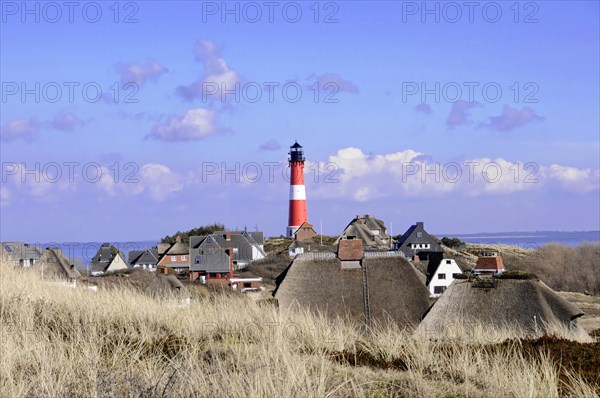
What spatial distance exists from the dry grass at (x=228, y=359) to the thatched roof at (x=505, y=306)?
11.7 m

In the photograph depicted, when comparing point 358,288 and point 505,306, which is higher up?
point 358,288

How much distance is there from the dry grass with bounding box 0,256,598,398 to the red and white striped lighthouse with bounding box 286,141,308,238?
67936 millimetres

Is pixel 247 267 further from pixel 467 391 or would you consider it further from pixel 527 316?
pixel 467 391

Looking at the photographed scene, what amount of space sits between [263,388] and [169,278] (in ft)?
101

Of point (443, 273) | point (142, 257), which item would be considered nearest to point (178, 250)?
point (142, 257)

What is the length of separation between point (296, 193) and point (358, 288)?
57.1 meters

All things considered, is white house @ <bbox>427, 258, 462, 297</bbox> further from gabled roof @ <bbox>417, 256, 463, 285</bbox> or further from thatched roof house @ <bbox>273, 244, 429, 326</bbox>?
thatched roof house @ <bbox>273, 244, 429, 326</bbox>

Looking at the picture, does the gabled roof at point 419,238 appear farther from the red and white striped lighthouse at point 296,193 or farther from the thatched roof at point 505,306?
the thatched roof at point 505,306

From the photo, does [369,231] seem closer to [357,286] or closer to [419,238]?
[419,238]

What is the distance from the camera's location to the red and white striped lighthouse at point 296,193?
264 ft

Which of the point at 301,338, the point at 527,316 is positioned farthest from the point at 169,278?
the point at 301,338

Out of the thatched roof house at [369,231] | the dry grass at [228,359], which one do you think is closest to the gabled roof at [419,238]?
the thatched roof house at [369,231]

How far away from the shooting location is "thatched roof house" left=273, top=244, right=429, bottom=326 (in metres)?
24.7

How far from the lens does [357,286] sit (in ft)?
83.5
